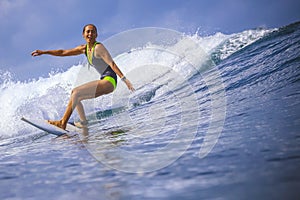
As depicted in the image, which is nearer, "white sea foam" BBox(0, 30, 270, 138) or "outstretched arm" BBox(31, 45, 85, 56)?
"outstretched arm" BBox(31, 45, 85, 56)

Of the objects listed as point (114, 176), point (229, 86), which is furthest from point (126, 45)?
point (229, 86)

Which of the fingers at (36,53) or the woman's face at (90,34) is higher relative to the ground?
the woman's face at (90,34)

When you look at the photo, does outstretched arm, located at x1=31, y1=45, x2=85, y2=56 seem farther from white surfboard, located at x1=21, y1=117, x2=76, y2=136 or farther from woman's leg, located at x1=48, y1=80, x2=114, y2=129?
white surfboard, located at x1=21, y1=117, x2=76, y2=136

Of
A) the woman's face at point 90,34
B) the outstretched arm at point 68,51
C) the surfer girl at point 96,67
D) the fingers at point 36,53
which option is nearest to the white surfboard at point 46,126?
the surfer girl at point 96,67

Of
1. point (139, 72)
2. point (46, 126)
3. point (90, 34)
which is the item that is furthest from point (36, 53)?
point (139, 72)

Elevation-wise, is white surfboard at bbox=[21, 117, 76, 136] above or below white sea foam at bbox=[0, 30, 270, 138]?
below

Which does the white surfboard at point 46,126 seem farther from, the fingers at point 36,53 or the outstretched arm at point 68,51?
the outstretched arm at point 68,51

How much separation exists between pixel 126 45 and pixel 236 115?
6.17ft

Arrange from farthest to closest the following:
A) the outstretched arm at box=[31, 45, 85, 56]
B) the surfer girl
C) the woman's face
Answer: the outstretched arm at box=[31, 45, 85, 56] → the woman's face → the surfer girl

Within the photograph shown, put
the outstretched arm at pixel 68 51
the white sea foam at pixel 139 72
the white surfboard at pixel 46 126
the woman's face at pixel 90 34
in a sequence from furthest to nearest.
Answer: the white sea foam at pixel 139 72
the outstretched arm at pixel 68 51
the woman's face at pixel 90 34
the white surfboard at pixel 46 126

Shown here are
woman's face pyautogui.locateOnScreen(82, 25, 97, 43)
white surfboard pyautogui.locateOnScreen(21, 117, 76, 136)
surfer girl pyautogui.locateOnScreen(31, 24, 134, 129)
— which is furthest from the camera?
woman's face pyautogui.locateOnScreen(82, 25, 97, 43)

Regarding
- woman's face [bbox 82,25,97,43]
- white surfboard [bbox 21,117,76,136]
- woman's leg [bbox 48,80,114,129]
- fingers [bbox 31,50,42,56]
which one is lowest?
white surfboard [bbox 21,117,76,136]

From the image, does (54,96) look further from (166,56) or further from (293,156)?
(293,156)

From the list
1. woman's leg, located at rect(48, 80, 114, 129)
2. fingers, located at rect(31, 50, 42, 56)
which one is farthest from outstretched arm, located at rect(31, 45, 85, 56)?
woman's leg, located at rect(48, 80, 114, 129)
